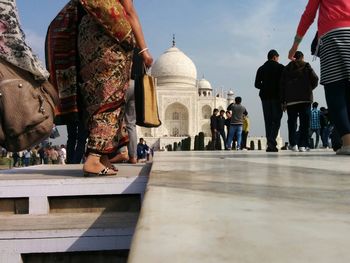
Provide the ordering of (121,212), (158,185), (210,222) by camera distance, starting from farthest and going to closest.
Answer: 1. (121,212)
2. (158,185)
3. (210,222)

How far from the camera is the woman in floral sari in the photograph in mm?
1940

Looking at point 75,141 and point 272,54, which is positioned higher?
point 272,54

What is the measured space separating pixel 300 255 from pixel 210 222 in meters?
0.21

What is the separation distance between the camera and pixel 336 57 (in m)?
2.93

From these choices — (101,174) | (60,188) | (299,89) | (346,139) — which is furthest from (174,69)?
(60,188)

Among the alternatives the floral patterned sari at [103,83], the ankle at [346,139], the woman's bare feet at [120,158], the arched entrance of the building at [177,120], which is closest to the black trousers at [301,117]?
the ankle at [346,139]

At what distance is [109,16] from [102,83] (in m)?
0.29

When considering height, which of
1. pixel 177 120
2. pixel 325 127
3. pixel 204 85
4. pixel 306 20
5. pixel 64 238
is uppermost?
pixel 204 85

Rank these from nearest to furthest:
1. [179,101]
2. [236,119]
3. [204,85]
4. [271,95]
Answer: [271,95]
[236,119]
[179,101]
[204,85]

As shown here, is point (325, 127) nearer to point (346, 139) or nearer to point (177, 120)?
point (346, 139)

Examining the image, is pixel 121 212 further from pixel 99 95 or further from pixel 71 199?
pixel 99 95

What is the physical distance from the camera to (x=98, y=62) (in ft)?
6.56

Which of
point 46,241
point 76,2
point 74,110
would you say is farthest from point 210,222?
point 76,2

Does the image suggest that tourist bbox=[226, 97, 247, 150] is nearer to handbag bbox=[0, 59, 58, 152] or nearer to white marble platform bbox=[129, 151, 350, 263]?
handbag bbox=[0, 59, 58, 152]
